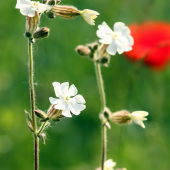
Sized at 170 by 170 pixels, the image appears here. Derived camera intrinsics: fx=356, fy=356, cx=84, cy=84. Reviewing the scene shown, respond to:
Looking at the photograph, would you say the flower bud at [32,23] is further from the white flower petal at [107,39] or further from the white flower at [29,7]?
the white flower petal at [107,39]

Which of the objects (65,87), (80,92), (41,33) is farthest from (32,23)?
(80,92)

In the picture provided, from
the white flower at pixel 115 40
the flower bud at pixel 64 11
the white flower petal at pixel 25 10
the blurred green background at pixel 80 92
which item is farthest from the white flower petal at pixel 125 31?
the blurred green background at pixel 80 92

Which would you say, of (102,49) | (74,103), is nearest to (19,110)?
(102,49)

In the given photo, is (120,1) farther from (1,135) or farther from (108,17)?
(1,135)

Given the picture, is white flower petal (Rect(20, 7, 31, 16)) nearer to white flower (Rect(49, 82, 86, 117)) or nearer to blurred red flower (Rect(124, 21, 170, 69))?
white flower (Rect(49, 82, 86, 117))

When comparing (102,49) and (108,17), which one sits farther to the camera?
(108,17)

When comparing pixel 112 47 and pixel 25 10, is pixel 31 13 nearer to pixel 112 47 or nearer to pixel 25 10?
pixel 25 10
